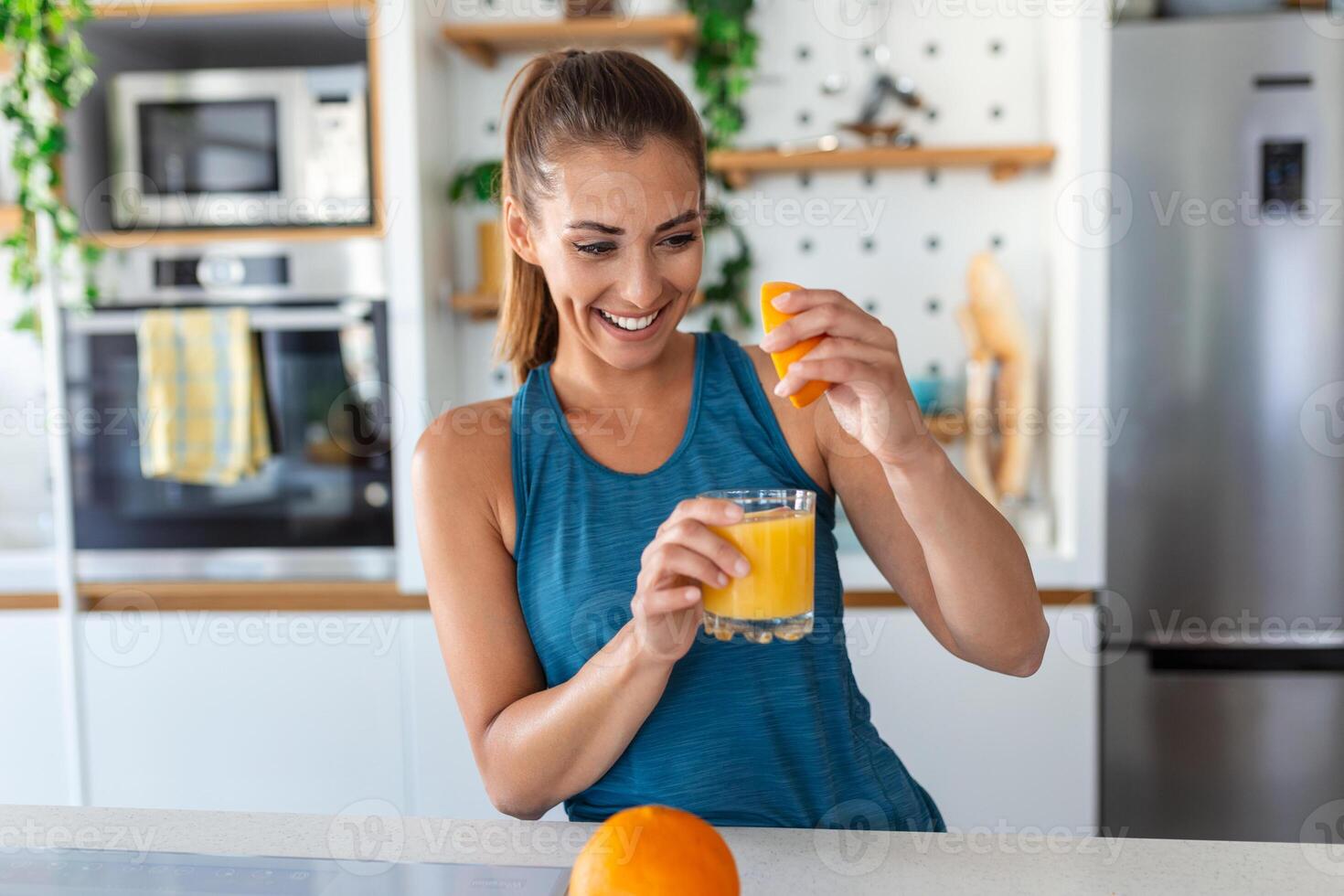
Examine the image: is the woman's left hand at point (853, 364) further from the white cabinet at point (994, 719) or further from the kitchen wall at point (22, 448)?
the kitchen wall at point (22, 448)

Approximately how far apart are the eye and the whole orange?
599 mm

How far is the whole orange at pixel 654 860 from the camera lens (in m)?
0.70

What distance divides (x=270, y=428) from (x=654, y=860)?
1.94m

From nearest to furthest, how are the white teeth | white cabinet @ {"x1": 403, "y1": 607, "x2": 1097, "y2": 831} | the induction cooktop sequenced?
the induction cooktop → the white teeth → white cabinet @ {"x1": 403, "y1": 607, "x2": 1097, "y2": 831}

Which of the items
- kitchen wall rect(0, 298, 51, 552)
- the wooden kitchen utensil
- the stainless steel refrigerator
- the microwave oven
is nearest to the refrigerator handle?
the stainless steel refrigerator

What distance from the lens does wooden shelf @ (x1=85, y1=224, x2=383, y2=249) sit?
2361 mm

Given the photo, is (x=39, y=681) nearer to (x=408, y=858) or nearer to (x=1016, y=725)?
(x=408, y=858)

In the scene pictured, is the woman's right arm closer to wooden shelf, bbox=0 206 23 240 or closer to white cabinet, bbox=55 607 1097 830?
white cabinet, bbox=55 607 1097 830

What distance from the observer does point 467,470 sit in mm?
1214

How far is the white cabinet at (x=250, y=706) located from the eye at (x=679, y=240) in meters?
1.44

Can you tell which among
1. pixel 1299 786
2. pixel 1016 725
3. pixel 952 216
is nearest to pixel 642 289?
pixel 1016 725

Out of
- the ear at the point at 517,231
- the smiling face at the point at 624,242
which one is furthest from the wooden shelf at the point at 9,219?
the smiling face at the point at 624,242

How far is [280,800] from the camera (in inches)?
Answer: 93.3

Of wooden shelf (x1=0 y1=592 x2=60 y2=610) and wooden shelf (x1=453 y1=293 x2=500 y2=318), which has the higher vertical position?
wooden shelf (x1=453 y1=293 x2=500 y2=318)
